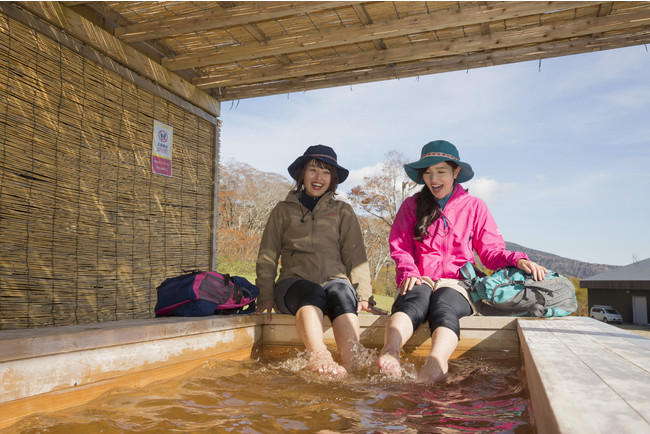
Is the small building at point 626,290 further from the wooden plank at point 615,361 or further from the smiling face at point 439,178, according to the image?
the wooden plank at point 615,361

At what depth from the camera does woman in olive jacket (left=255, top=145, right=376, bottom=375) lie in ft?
9.84

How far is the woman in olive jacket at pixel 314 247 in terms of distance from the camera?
300 centimetres

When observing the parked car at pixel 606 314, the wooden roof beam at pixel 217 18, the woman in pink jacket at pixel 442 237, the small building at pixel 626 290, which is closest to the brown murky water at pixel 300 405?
the woman in pink jacket at pixel 442 237

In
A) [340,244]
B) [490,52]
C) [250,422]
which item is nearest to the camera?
[250,422]

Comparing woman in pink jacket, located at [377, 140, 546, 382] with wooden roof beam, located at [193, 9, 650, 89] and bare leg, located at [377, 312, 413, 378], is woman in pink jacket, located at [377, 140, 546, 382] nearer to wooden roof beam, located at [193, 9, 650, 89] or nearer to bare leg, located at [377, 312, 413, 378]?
bare leg, located at [377, 312, 413, 378]

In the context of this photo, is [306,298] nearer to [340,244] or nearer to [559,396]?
[340,244]

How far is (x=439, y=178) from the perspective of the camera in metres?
3.03

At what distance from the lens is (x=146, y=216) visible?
484 cm

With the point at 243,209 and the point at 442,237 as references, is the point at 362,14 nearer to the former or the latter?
the point at 442,237

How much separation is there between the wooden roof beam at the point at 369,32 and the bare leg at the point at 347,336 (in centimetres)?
256

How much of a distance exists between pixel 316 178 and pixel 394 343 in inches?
52.2

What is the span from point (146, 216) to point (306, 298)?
2766 mm

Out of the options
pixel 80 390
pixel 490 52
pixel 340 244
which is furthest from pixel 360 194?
pixel 80 390

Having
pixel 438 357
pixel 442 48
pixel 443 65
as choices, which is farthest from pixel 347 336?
pixel 443 65
